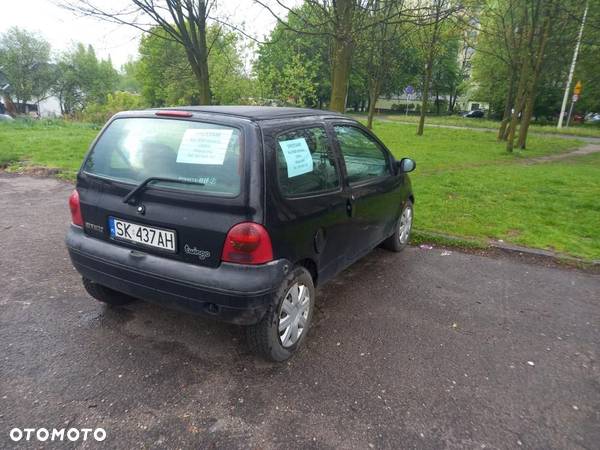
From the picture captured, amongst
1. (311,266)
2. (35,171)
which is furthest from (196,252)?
(35,171)

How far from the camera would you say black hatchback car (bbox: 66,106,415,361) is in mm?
2531

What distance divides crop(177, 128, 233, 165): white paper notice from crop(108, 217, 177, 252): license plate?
1.58 feet

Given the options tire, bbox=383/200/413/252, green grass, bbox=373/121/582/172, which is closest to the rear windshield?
tire, bbox=383/200/413/252

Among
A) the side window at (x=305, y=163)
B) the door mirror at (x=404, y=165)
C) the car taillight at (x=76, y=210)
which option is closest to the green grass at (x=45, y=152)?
the car taillight at (x=76, y=210)

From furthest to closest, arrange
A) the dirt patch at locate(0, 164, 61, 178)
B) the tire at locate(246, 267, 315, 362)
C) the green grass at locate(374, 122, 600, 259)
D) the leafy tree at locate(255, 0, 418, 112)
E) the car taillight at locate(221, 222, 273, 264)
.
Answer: the dirt patch at locate(0, 164, 61, 178), the leafy tree at locate(255, 0, 418, 112), the green grass at locate(374, 122, 600, 259), the tire at locate(246, 267, 315, 362), the car taillight at locate(221, 222, 273, 264)

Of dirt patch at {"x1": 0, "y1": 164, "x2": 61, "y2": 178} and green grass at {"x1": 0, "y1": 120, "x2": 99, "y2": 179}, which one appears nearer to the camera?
dirt patch at {"x1": 0, "y1": 164, "x2": 61, "y2": 178}

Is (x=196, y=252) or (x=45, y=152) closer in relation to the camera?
(x=196, y=252)

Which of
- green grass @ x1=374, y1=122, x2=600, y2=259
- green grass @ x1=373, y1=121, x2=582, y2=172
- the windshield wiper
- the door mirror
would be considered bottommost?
green grass @ x1=373, y1=121, x2=582, y2=172

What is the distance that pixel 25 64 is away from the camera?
54.1 meters

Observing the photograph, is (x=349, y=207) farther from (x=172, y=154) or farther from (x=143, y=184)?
(x=143, y=184)

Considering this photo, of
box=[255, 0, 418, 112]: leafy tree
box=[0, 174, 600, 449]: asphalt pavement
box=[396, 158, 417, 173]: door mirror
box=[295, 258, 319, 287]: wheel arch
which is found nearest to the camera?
box=[0, 174, 600, 449]: asphalt pavement

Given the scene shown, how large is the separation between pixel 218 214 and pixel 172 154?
57 centimetres

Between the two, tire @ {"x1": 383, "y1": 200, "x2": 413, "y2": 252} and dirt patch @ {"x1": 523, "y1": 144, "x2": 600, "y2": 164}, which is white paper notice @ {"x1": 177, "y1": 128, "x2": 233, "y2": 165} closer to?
tire @ {"x1": 383, "y1": 200, "x2": 413, "y2": 252}

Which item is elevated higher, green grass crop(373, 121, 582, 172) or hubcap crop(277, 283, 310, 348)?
hubcap crop(277, 283, 310, 348)
